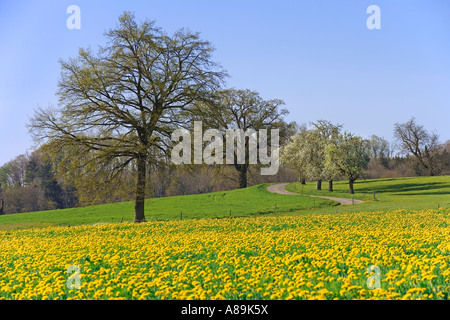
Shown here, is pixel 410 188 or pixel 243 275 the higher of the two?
pixel 243 275

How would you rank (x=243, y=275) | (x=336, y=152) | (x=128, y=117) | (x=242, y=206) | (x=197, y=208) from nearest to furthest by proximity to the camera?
(x=243, y=275), (x=128, y=117), (x=242, y=206), (x=197, y=208), (x=336, y=152)

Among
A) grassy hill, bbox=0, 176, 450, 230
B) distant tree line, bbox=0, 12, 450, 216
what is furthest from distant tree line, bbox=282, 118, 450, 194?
distant tree line, bbox=0, 12, 450, 216

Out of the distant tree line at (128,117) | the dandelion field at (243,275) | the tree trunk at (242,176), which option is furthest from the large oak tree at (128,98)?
the tree trunk at (242,176)

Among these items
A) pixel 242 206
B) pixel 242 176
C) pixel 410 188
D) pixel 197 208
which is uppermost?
pixel 242 176

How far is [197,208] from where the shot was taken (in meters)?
48.4

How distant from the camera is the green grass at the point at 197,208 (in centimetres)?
4222

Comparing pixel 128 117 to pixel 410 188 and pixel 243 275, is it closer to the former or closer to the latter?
pixel 243 275

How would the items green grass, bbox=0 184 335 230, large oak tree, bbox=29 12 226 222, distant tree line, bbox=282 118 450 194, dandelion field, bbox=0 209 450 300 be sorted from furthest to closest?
distant tree line, bbox=282 118 450 194 → green grass, bbox=0 184 335 230 → large oak tree, bbox=29 12 226 222 → dandelion field, bbox=0 209 450 300

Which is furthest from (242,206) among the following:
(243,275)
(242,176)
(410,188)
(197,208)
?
(243,275)

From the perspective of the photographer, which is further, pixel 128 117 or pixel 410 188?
pixel 410 188

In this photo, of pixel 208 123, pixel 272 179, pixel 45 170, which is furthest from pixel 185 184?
pixel 208 123

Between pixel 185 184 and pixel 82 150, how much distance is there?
2410 inches

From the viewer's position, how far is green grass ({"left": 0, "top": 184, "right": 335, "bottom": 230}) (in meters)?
42.2

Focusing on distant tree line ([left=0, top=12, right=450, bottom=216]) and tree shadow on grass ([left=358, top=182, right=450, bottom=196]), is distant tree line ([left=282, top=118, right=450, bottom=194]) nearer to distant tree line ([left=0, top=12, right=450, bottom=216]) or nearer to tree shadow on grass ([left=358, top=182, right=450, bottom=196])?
tree shadow on grass ([left=358, top=182, right=450, bottom=196])
